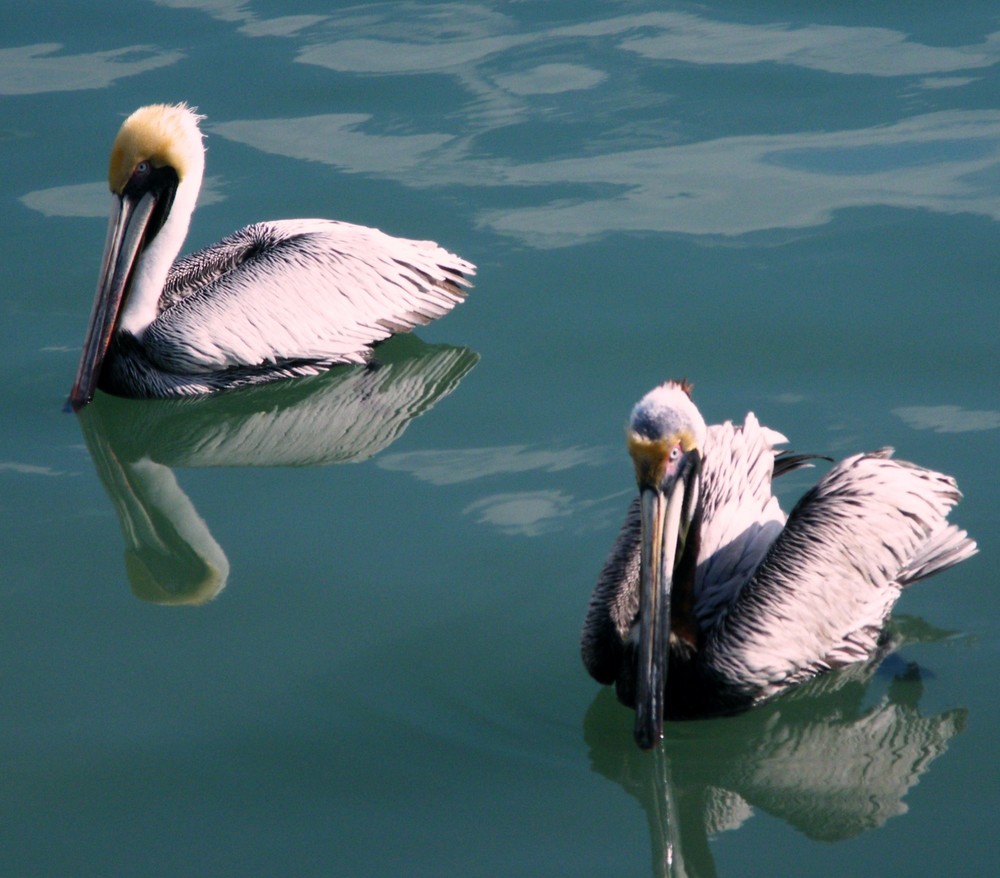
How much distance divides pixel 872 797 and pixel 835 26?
6.47 m

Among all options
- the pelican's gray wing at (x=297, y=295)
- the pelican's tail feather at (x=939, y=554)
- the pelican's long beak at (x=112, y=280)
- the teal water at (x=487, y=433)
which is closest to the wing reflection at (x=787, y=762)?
the teal water at (x=487, y=433)

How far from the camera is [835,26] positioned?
9648mm

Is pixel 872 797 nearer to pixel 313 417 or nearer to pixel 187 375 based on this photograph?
pixel 313 417

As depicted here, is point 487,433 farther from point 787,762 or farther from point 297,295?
point 787,762

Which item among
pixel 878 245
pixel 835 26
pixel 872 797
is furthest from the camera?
pixel 835 26

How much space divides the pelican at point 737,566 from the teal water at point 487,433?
0.49 ft

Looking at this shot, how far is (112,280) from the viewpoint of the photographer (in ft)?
22.7

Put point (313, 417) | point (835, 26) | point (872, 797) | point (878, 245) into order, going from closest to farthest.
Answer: point (872, 797), point (313, 417), point (878, 245), point (835, 26)

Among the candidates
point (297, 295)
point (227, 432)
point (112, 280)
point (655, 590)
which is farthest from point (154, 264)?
point (655, 590)

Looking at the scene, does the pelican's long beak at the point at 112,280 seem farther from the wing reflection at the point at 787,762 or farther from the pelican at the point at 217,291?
the wing reflection at the point at 787,762

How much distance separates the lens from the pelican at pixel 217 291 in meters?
6.87

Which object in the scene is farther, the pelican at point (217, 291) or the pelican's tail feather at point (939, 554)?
the pelican at point (217, 291)

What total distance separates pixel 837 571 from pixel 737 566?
343mm

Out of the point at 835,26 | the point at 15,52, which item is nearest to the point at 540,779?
the point at 835,26
